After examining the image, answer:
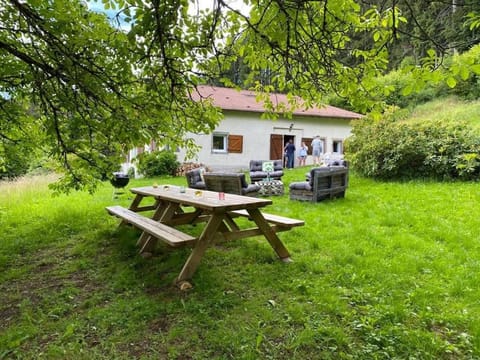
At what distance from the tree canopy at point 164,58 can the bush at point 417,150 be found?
7352 mm

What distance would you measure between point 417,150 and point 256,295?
859 cm

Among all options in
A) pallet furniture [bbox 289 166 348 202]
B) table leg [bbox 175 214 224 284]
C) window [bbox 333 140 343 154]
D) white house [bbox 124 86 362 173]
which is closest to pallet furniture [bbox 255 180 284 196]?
pallet furniture [bbox 289 166 348 202]

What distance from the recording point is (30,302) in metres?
3.24

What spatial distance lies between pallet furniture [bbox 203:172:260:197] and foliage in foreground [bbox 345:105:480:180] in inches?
190

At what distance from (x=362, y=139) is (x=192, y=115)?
9.07 meters

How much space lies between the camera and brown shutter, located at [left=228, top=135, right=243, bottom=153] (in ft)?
56.2

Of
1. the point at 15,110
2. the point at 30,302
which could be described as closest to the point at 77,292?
the point at 30,302

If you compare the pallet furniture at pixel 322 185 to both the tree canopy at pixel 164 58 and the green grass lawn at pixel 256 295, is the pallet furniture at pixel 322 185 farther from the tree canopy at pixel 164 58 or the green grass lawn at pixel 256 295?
the tree canopy at pixel 164 58

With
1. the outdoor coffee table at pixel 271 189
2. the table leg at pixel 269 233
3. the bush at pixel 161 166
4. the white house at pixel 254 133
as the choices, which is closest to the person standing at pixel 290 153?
the white house at pixel 254 133

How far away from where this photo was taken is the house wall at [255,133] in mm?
16797

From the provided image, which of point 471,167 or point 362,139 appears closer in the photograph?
point 471,167

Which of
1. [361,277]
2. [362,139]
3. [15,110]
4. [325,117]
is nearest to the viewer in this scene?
[361,277]

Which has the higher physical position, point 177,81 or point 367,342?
point 177,81

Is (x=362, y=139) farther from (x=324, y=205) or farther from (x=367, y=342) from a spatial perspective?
(x=367, y=342)
